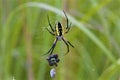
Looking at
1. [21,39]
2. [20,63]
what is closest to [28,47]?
[20,63]

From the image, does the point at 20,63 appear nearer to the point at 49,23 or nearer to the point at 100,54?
the point at 100,54

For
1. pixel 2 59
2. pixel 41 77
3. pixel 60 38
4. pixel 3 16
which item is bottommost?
pixel 60 38

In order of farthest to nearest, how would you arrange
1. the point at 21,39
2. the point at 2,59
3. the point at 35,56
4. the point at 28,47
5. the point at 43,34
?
the point at 21,39, the point at 35,56, the point at 2,59, the point at 28,47, the point at 43,34

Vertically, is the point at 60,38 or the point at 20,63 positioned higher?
the point at 20,63

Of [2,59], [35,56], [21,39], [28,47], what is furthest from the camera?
[21,39]

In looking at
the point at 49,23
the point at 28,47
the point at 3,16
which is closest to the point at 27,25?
the point at 28,47

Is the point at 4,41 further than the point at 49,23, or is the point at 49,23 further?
the point at 4,41

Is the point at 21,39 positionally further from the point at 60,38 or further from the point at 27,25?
the point at 60,38
